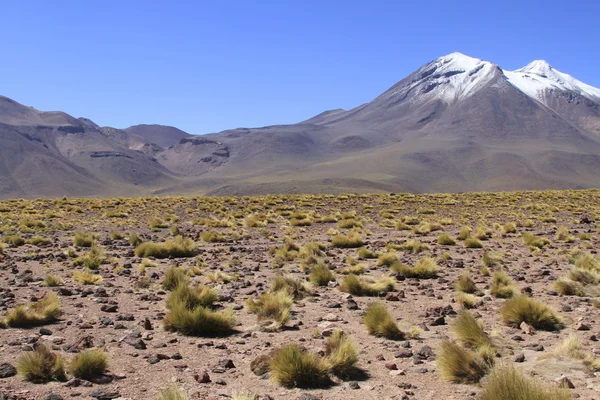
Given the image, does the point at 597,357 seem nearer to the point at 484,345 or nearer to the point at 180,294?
the point at 484,345

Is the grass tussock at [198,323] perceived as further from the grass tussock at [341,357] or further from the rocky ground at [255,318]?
the grass tussock at [341,357]

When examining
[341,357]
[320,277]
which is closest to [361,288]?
[320,277]

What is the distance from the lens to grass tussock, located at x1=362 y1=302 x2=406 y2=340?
8.50m

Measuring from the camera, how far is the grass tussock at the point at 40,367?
647cm

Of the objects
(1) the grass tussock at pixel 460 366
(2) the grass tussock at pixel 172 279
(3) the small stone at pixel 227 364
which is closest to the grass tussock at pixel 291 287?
(2) the grass tussock at pixel 172 279

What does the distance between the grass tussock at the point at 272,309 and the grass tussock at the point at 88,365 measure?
9.06 feet

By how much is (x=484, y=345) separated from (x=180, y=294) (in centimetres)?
501

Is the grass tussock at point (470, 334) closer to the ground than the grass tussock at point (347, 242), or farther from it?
farther from it

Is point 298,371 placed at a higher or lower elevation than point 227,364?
higher

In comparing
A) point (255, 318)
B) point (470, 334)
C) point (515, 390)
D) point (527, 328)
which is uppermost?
point (515, 390)

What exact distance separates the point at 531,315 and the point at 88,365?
669 centimetres

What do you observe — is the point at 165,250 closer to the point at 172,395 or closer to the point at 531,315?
the point at 531,315

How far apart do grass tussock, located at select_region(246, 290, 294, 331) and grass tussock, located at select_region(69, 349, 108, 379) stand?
2.76 meters

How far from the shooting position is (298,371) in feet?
21.9
